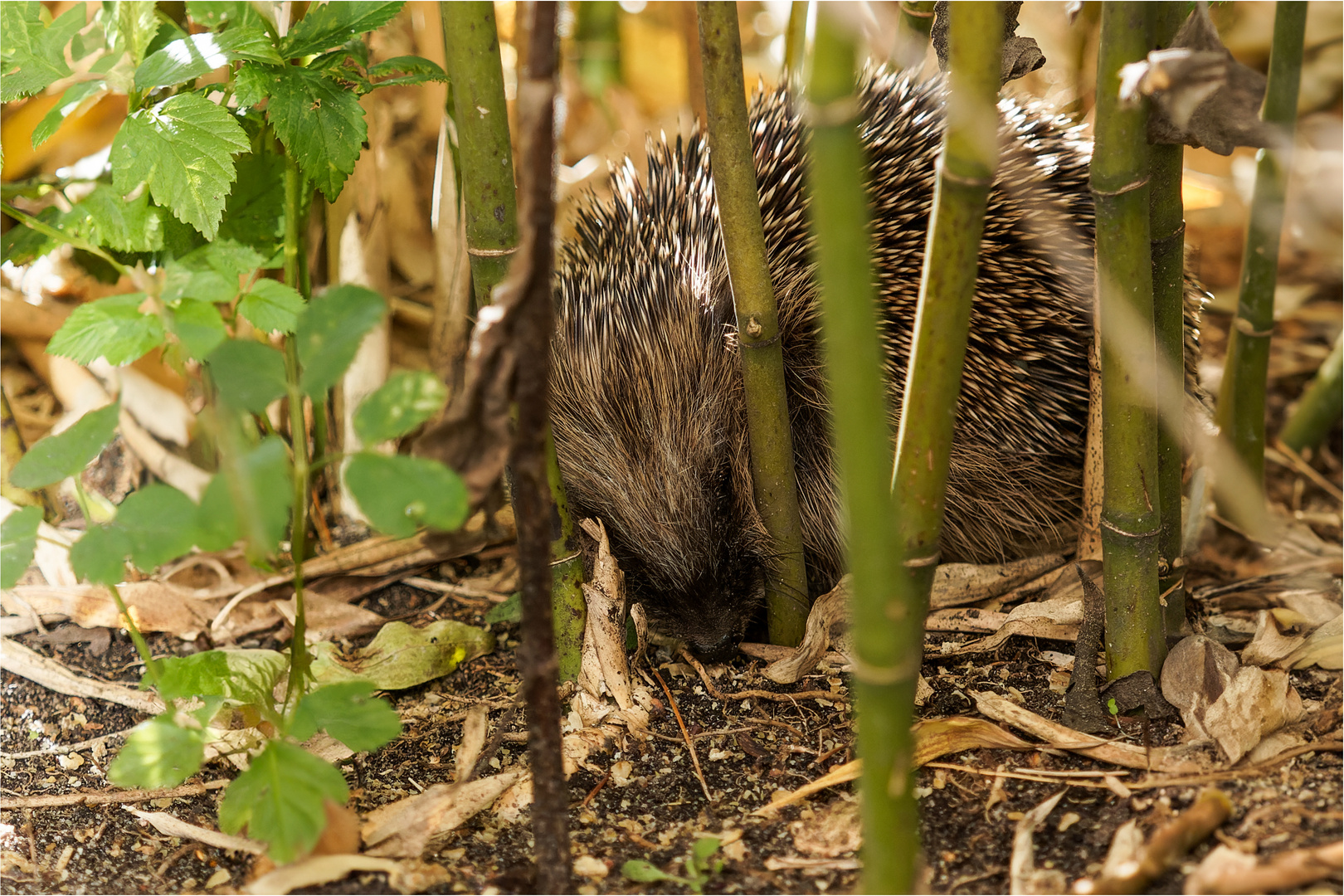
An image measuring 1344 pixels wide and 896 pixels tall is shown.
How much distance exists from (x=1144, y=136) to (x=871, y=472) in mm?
810

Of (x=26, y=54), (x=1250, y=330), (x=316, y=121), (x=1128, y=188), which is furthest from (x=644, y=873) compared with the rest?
(x=1250, y=330)

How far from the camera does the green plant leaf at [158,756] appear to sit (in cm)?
149

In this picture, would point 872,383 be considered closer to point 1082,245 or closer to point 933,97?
point 1082,245

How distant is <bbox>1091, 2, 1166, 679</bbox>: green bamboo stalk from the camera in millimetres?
1564

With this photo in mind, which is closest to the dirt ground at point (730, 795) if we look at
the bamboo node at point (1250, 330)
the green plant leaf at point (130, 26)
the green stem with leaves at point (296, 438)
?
the green stem with leaves at point (296, 438)

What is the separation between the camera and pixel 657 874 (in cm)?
159

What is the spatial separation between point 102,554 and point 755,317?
3.62 feet

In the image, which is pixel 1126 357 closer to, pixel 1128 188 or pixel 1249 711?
pixel 1128 188

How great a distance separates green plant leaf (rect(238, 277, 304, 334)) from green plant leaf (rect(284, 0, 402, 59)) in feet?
1.44

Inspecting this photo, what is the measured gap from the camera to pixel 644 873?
1.60 m

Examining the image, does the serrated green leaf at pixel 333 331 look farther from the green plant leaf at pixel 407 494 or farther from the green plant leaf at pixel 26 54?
the green plant leaf at pixel 26 54

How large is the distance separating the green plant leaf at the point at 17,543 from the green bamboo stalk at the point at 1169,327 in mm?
1779

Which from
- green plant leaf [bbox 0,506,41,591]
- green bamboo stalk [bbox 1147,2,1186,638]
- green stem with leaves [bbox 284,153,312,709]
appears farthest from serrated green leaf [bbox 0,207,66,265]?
Result: green bamboo stalk [bbox 1147,2,1186,638]

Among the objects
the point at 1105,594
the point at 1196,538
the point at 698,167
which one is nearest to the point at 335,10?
the point at 698,167
